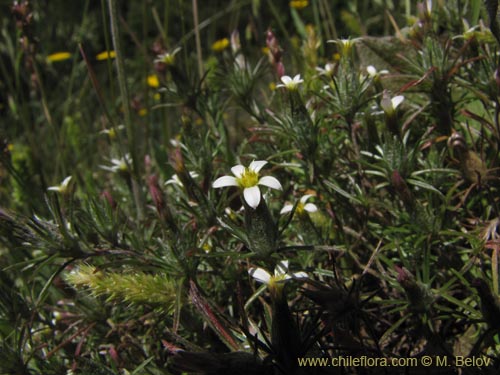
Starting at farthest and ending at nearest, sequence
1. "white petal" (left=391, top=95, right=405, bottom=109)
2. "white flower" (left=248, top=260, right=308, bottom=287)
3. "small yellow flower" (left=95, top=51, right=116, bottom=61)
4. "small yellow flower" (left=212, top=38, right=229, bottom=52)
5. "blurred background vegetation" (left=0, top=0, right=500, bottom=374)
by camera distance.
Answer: "small yellow flower" (left=212, top=38, right=229, bottom=52)
"small yellow flower" (left=95, top=51, right=116, bottom=61)
"white petal" (left=391, top=95, right=405, bottom=109)
"blurred background vegetation" (left=0, top=0, right=500, bottom=374)
"white flower" (left=248, top=260, right=308, bottom=287)

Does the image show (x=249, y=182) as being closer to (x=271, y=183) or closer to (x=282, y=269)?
(x=271, y=183)

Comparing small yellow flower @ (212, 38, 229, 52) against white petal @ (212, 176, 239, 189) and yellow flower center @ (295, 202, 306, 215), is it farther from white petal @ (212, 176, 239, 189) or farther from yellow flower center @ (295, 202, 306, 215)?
white petal @ (212, 176, 239, 189)

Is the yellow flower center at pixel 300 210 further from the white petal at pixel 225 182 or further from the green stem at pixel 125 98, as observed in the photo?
the green stem at pixel 125 98

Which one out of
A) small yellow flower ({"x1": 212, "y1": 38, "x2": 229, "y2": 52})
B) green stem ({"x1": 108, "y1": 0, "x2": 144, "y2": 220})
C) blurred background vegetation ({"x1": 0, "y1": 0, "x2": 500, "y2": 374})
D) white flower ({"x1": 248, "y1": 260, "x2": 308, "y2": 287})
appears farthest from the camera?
small yellow flower ({"x1": 212, "y1": 38, "x2": 229, "y2": 52})

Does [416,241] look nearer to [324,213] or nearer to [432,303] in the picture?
[432,303]

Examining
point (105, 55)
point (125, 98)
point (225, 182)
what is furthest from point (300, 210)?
point (105, 55)

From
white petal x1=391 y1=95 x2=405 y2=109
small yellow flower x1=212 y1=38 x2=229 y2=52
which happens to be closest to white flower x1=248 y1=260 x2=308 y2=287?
white petal x1=391 y1=95 x2=405 y2=109

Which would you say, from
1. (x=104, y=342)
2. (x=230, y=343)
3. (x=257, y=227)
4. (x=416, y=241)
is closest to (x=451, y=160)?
(x=416, y=241)

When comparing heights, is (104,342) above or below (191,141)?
below
